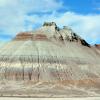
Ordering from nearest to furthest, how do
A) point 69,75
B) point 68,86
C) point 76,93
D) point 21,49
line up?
point 76,93, point 68,86, point 69,75, point 21,49

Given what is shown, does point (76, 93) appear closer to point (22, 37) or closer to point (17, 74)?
point (17, 74)

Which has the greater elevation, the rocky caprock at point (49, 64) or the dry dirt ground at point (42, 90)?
the rocky caprock at point (49, 64)

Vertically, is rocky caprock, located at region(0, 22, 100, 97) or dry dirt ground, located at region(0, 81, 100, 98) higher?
rocky caprock, located at region(0, 22, 100, 97)

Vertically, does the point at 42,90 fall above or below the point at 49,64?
below

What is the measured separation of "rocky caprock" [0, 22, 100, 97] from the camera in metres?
102

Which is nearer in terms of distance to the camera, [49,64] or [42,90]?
Answer: [42,90]

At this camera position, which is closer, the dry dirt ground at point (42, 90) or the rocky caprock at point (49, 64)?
the dry dirt ground at point (42, 90)

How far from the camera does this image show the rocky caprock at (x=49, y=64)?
10231cm

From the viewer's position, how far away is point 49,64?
11544cm

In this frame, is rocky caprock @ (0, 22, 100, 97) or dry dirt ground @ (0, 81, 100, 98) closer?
dry dirt ground @ (0, 81, 100, 98)

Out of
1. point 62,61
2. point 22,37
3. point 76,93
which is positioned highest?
point 22,37

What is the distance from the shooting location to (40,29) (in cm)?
13575

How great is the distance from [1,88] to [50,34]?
33345 millimetres

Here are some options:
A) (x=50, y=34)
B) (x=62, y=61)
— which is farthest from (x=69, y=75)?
(x=50, y=34)
